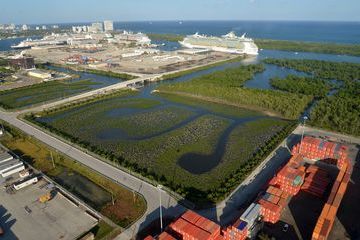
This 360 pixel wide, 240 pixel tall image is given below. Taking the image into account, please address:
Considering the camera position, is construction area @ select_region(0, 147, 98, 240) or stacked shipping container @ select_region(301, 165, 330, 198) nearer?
construction area @ select_region(0, 147, 98, 240)

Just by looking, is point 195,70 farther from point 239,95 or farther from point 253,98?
point 253,98

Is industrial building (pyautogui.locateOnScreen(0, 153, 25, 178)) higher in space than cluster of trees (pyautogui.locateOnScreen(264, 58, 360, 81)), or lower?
lower

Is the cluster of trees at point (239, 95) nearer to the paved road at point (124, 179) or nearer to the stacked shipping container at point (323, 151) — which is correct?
the stacked shipping container at point (323, 151)

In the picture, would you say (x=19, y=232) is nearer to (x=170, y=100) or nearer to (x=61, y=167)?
(x=61, y=167)

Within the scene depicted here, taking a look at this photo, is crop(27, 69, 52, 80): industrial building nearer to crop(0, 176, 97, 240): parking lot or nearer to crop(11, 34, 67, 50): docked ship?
crop(0, 176, 97, 240): parking lot

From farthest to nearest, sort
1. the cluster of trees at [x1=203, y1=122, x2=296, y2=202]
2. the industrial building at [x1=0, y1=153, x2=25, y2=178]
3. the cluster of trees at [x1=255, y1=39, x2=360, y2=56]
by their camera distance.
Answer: the cluster of trees at [x1=255, y1=39, x2=360, y2=56] → the industrial building at [x1=0, y1=153, x2=25, y2=178] → the cluster of trees at [x1=203, y1=122, x2=296, y2=202]

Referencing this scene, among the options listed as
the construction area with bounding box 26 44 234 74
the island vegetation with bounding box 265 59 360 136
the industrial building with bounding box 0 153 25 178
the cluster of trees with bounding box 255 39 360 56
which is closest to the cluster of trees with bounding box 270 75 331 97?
the island vegetation with bounding box 265 59 360 136

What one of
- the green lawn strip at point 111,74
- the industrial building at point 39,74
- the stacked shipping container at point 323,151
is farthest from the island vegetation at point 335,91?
the industrial building at point 39,74
